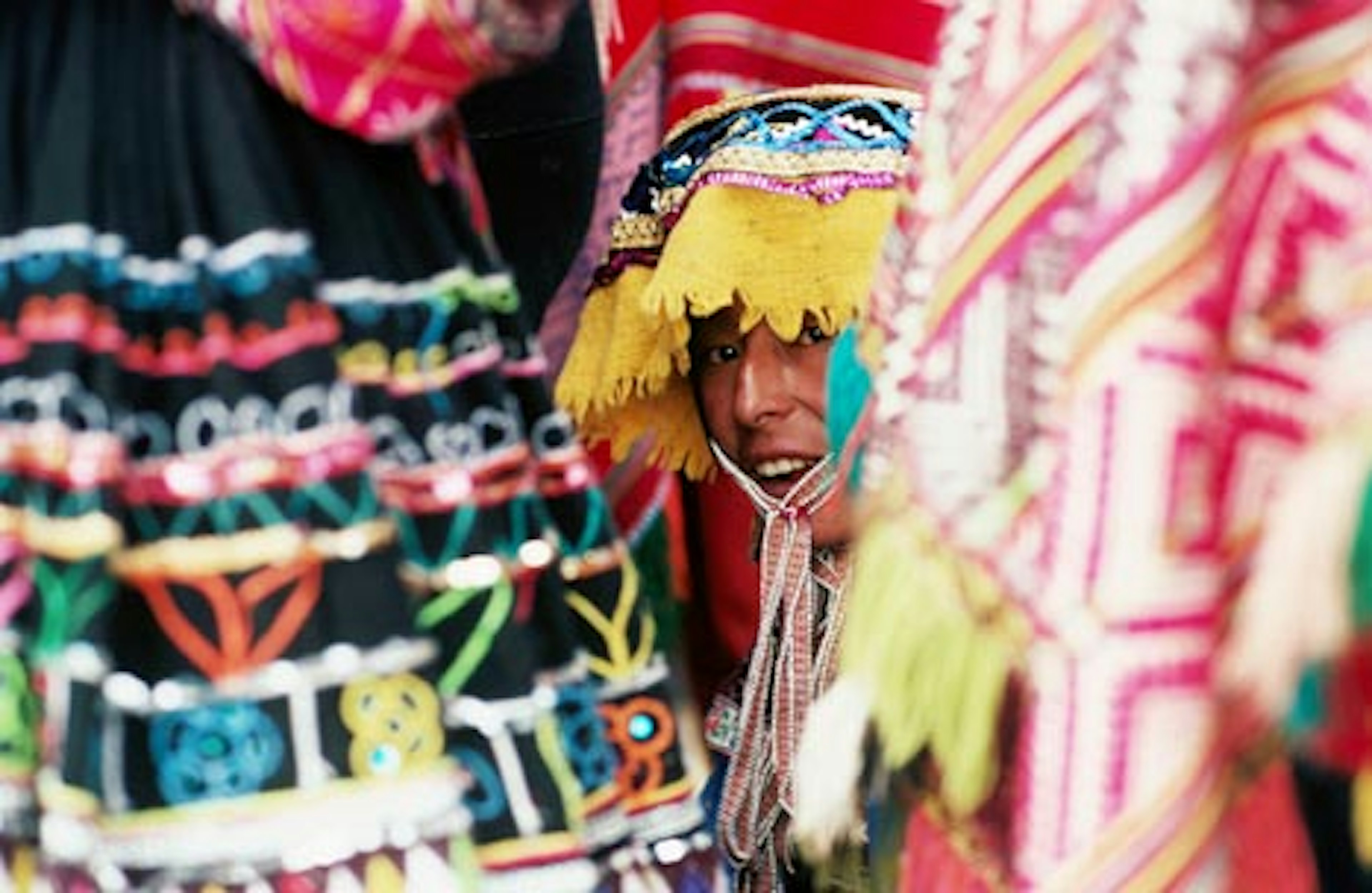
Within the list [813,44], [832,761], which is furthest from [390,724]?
[813,44]

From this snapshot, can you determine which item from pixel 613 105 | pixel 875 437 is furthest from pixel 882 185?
pixel 875 437

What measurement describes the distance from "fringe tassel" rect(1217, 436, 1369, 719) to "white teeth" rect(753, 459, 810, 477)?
957 mm

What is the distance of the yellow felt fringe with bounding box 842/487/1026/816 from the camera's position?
0.69 metres

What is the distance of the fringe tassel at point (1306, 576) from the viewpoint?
0.54 m

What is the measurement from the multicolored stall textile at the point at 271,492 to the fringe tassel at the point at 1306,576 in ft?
1.19

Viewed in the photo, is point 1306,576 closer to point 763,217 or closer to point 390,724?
point 390,724

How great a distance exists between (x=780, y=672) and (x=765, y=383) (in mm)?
238

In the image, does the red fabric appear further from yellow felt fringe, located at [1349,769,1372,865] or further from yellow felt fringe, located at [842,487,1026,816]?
yellow felt fringe, located at [1349,769,1372,865]

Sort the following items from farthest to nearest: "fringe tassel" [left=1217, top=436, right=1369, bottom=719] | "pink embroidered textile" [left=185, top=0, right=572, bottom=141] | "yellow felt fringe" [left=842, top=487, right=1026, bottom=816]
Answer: "pink embroidered textile" [left=185, top=0, right=572, bottom=141] < "yellow felt fringe" [left=842, top=487, right=1026, bottom=816] < "fringe tassel" [left=1217, top=436, right=1369, bottom=719]

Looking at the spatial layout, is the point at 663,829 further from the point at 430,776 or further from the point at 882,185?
the point at 882,185

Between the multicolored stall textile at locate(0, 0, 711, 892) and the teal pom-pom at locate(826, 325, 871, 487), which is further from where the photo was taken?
the teal pom-pom at locate(826, 325, 871, 487)

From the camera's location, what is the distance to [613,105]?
1.73 metres

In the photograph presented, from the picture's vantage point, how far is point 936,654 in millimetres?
706

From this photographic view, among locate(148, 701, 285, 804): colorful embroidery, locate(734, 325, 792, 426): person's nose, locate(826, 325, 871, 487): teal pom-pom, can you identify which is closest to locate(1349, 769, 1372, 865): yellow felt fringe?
locate(826, 325, 871, 487): teal pom-pom
